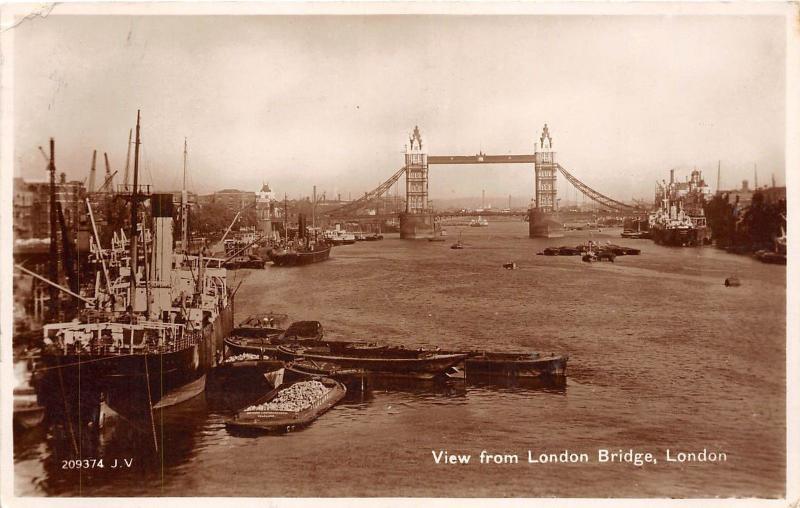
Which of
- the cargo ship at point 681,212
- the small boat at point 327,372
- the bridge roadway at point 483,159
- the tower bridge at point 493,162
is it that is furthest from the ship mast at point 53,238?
the cargo ship at point 681,212

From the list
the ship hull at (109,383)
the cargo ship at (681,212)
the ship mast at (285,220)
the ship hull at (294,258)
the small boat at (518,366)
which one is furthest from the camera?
the ship hull at (294,258)

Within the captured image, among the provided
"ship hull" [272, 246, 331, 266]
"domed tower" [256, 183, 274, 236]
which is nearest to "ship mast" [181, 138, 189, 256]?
"domed tower" [256, 183, 274, 236]

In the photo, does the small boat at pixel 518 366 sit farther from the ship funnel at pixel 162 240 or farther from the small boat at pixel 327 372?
the ship funnel at pixel 162 240

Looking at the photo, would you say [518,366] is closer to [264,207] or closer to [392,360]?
[392,360]

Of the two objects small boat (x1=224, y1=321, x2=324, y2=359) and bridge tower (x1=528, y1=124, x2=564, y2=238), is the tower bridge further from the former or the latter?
small boat (x1=224, y1=321, x2=324, y2=359)

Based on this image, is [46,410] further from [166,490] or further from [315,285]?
[315,285]

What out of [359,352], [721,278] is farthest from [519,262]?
[359,352]
